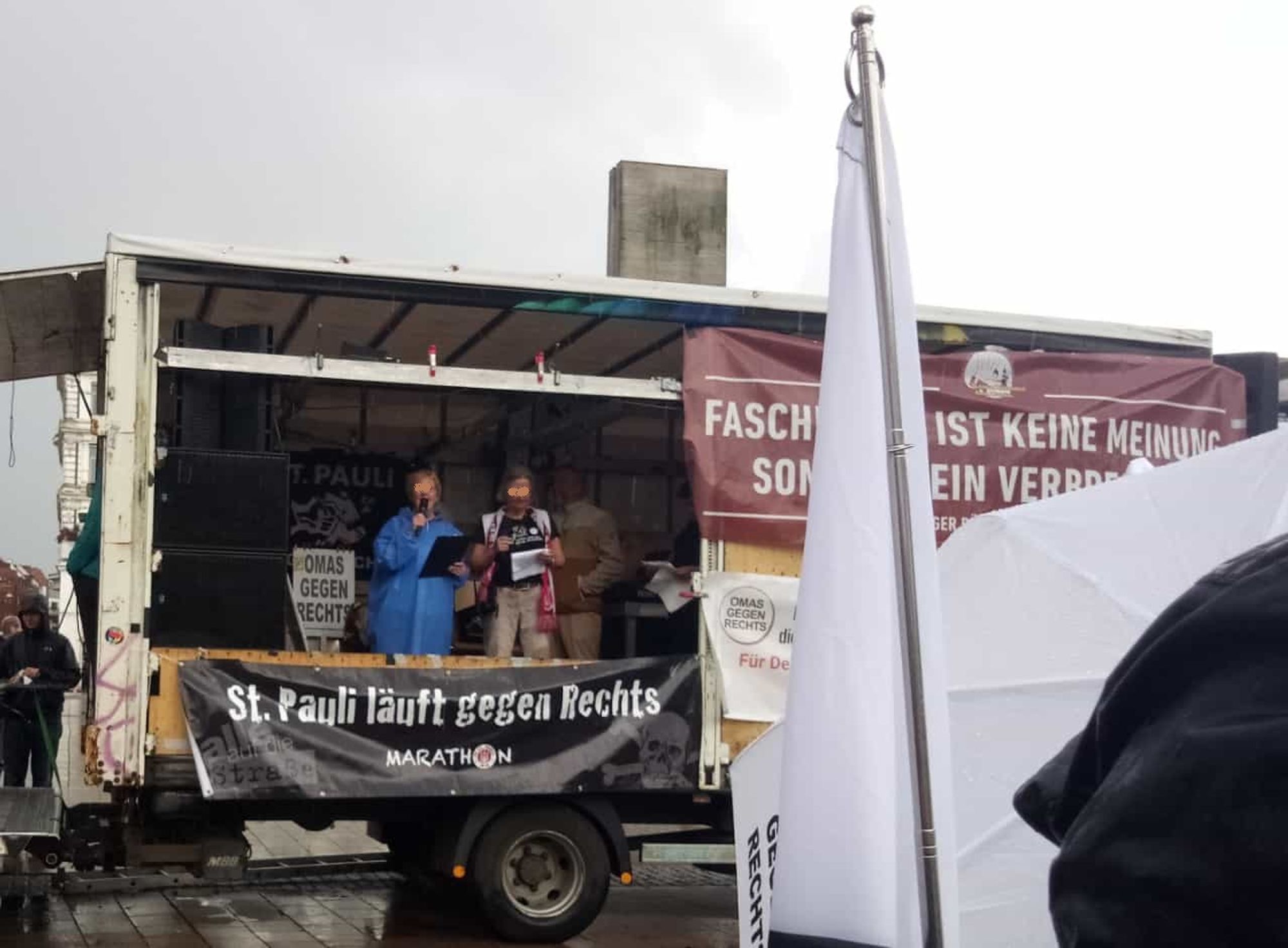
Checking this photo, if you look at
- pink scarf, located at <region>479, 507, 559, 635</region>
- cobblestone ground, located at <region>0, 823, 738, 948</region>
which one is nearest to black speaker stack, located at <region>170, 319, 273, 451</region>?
pink scarf, located at <region>479, 507, 559, 635</region>

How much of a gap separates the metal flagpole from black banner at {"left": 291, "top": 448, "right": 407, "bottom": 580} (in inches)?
378

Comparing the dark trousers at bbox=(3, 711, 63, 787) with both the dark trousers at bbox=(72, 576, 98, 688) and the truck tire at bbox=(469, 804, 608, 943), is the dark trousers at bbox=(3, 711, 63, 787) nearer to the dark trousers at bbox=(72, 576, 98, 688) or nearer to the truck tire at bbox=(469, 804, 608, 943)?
the dark trousers at bbox=(72, 576, 98, 688)

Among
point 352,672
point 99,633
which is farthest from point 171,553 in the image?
point 352,672

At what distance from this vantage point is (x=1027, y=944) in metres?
4.46

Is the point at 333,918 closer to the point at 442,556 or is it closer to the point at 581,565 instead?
the point at 442,556

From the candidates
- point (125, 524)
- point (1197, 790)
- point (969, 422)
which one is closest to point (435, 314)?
point (125, 524)

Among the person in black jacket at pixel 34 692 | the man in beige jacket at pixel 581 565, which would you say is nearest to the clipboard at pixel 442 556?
the man in beige jacket at pixel 581 565

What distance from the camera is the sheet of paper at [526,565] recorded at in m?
9.73

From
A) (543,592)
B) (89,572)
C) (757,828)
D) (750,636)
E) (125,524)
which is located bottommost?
(757,828)

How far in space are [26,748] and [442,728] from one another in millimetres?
3611

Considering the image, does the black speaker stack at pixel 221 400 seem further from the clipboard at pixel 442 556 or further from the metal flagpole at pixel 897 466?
the metal flagpole at pixel 897 466

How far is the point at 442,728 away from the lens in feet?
28.0

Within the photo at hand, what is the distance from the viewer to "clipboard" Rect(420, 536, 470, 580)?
30.8ft

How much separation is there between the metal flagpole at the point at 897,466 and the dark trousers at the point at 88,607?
6.75m
